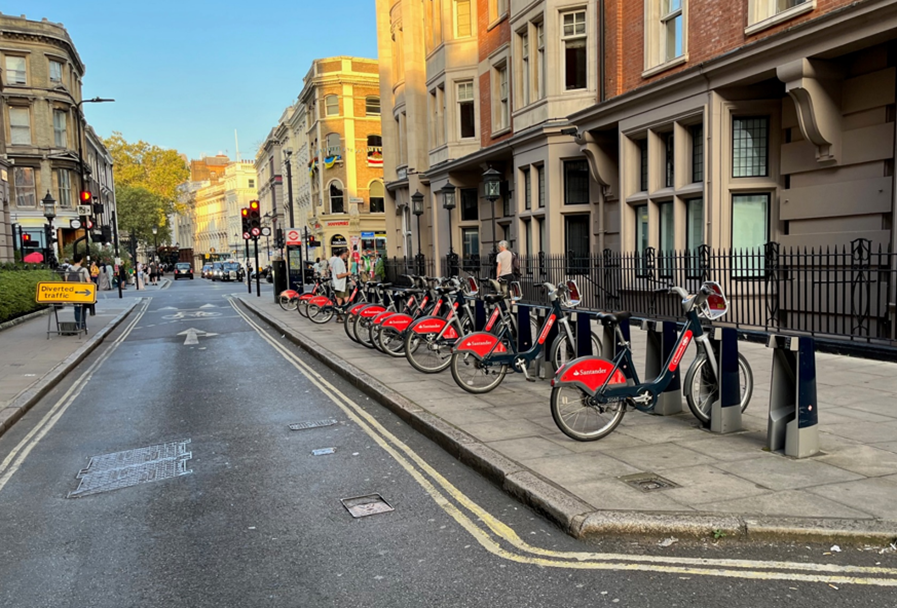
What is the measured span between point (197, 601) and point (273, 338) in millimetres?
12692

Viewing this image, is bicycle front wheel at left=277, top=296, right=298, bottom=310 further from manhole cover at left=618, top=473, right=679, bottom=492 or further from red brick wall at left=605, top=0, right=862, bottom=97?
manhole cover at left=618, top=473, right=679, bottom=492

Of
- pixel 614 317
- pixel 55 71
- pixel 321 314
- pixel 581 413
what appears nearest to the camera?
pixel 581 413

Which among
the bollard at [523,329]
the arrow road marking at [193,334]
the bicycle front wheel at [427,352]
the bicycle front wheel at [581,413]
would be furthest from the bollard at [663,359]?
the arrow road marking at [193,334]

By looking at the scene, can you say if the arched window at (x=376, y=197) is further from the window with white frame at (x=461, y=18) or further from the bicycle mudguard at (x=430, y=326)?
the bicycle mudguard at (x=430, y=326)

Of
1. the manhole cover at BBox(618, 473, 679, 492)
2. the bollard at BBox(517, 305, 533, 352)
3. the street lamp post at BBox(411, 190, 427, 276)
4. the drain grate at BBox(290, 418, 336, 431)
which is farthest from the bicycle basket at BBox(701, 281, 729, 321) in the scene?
the street lamp post at BBox(411, 190, 427, 276)

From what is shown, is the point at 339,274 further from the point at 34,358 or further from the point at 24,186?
the point at 24,186

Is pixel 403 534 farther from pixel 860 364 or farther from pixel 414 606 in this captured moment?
pixel 860 364

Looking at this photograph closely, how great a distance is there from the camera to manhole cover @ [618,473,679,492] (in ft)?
16.0

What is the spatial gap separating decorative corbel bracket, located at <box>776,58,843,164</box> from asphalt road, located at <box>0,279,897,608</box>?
24.7 feet

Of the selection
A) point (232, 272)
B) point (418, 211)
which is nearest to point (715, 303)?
point (418, 211)

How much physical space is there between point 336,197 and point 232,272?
10.9 metres

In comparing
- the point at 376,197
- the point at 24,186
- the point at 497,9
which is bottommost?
the point at 376,197

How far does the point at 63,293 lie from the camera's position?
52.2ft

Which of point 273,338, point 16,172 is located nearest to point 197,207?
point 16,172
